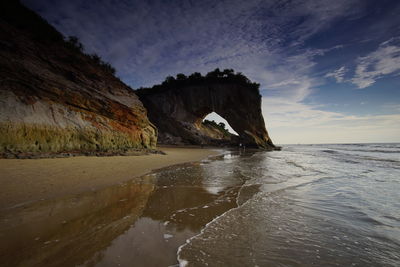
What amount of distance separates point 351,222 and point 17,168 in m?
8.04

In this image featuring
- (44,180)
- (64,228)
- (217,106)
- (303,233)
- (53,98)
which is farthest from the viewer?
(217,106)

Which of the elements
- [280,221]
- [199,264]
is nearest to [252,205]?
[280,221]

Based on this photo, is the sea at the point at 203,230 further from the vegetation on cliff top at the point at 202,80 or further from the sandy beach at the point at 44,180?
the vegetation on cliff top at the point at 202,80

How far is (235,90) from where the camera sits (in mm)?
33781

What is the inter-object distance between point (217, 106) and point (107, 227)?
3261cm

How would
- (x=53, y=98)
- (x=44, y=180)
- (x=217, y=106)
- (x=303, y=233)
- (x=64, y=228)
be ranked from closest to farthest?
(x=64, y=228) < (x=303, y=233) < (x=44, y=180) < (x=53, y=98) < (x=217, y=106)

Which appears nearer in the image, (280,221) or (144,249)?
(144,249)

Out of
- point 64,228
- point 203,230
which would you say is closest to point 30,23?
point 64,228

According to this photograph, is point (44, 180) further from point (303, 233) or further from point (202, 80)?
point (202, 80)

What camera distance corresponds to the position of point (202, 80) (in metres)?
34.7

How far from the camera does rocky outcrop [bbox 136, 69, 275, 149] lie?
109 feet

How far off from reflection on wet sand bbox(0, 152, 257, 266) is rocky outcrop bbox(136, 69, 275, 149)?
2814 centimetres

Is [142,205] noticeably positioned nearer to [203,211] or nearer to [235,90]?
[203,211]

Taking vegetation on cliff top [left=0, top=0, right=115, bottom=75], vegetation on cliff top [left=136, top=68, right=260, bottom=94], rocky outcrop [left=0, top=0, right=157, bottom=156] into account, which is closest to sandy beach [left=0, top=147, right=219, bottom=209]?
rocky outcrop [left=0, top=0, right=157, bottom=156]
